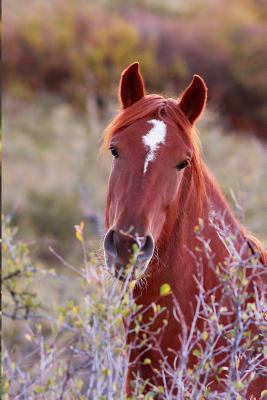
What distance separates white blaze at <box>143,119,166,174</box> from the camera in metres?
3.65

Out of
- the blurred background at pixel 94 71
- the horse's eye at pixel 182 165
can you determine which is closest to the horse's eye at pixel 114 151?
the horse's eye at pixel 182 165

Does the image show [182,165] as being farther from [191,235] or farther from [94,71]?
[94,71]

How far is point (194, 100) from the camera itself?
408cm

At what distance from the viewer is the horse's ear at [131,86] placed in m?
4.16

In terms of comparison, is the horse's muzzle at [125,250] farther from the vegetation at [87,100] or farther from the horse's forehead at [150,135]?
the vegetation at [87,100]

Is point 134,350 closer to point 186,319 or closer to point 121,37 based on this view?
point 186,319

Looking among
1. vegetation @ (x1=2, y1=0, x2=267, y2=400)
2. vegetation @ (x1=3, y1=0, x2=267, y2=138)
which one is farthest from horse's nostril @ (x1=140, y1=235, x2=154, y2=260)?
vegetation @ (x1=3, y1=0, x2=267, y2=138)

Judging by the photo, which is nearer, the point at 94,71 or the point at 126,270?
the point at 126,270

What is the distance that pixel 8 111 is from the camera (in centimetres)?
2741

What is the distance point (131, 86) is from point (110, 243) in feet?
3.58

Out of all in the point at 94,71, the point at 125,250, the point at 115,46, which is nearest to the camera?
the point at 125,250

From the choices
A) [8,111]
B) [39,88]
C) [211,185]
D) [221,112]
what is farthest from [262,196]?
[39,88]

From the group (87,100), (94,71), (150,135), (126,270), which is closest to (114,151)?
(150,135)

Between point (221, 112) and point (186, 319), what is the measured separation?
2127 cm
